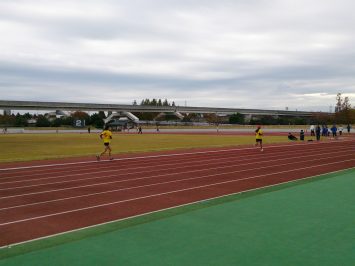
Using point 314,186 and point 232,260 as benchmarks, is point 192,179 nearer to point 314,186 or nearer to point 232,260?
point 314,186

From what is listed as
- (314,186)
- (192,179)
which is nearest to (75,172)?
(192,179)

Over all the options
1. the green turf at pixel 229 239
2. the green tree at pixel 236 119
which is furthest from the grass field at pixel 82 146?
the green tree at pixel 236 119

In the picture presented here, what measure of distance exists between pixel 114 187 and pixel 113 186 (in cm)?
17

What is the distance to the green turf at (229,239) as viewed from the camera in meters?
4.98

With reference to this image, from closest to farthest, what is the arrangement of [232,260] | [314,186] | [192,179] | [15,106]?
[232,260], [314,186], [192,179], [15,106]

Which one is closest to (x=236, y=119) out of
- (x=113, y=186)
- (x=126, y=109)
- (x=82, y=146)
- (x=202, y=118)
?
(x=202, y=118)

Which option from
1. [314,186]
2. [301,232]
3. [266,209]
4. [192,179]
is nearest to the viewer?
[301,232]

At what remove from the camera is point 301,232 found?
605 cm

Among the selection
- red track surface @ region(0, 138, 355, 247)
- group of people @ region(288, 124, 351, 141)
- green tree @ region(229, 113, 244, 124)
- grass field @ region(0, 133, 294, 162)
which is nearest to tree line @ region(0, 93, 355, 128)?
green tree @ region(229, 113, 244, 124)

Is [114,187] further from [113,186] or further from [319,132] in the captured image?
[319,132]

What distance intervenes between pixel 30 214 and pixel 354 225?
226 inches

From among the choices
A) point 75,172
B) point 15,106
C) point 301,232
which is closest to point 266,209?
Result: point 301,232

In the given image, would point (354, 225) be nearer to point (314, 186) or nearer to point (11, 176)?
point (314, 186)

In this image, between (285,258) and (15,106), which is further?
(15,106)
